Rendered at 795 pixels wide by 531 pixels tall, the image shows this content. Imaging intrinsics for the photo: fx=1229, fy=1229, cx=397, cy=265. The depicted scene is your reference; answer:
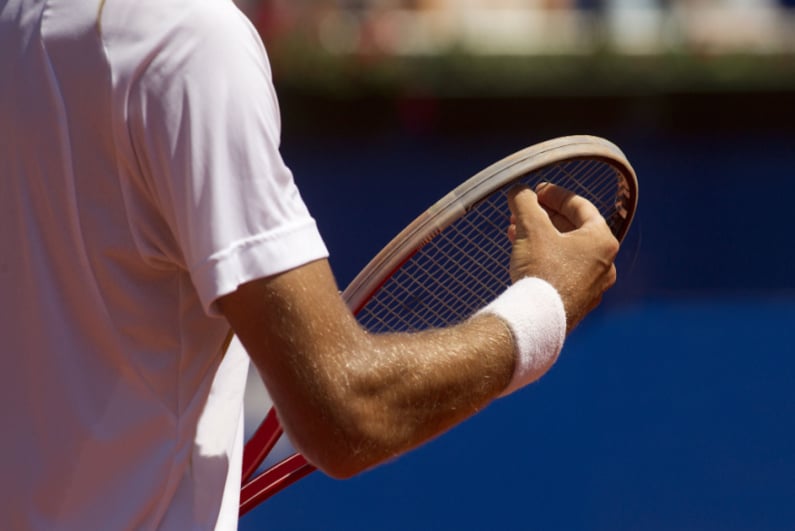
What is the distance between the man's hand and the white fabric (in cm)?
31

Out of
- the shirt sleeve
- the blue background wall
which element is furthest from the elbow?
the blue background wall

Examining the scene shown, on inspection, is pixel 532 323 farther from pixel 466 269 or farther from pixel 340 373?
pixel 466 269

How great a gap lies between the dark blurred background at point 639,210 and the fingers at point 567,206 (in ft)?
7.26

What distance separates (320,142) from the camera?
19.1 feet

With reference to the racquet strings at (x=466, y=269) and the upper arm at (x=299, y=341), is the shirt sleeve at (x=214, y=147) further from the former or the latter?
the racquet strings at (x=466, y=269)

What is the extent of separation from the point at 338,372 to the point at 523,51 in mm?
5304

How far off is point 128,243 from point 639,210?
297 centimetres

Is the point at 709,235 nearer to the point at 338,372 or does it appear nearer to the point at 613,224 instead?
the point at 613,224

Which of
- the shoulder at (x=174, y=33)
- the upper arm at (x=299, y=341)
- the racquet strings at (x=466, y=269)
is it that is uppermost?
the shoulder at (x=174, y=33)

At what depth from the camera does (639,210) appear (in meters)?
3.83

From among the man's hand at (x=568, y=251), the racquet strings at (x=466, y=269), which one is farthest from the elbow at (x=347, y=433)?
the racquet strings at (x=466, y=269)

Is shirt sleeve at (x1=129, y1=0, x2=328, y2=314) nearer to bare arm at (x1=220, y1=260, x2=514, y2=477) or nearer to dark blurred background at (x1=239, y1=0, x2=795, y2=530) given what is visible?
bare arm at (x1=220, y1=260, x2=514, y2=477)

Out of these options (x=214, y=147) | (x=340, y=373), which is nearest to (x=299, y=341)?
(x=340, y=373)

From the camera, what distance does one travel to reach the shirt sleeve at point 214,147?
965mm
